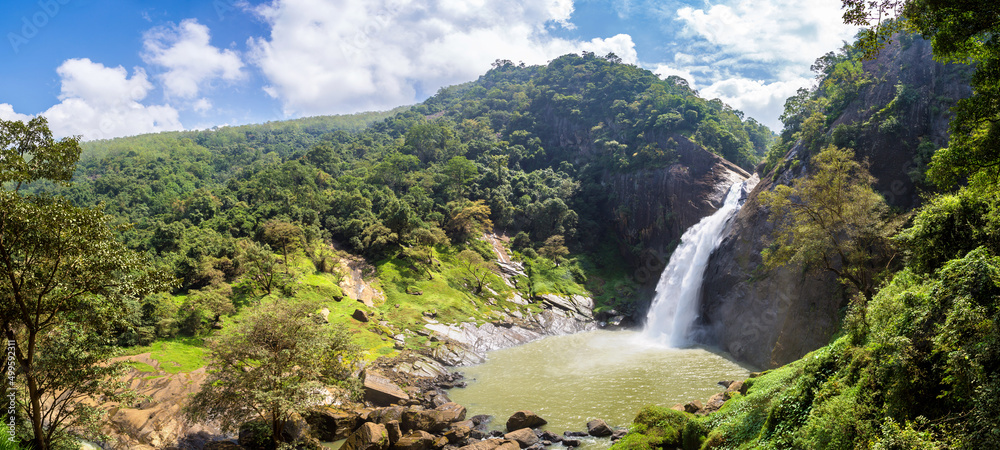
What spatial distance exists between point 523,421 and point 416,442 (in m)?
5.27

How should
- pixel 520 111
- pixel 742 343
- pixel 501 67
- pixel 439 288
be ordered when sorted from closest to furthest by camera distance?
pixel 742 343, pixel 439 288, pixel 520 111, pixel 501 67

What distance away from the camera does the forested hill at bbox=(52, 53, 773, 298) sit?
49.9 m

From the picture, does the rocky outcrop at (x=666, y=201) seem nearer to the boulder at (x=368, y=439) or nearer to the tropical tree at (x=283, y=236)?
the tropical tree at (x=283, y=236)

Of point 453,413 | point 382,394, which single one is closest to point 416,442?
point 453,413

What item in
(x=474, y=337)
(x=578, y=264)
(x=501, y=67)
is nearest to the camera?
(x=474, y=337)

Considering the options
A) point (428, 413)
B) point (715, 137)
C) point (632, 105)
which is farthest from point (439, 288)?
point (632, 105)

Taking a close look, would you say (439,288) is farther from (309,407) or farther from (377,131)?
(377,131)

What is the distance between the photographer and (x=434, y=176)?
7238 centimetres

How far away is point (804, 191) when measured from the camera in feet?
73.1

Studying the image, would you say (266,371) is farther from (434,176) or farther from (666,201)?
(434,176)

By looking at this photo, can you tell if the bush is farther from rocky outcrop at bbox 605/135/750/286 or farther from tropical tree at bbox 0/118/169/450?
rocky outcrop at bbox 605/135/750/286

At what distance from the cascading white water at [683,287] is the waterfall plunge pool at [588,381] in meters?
3.26

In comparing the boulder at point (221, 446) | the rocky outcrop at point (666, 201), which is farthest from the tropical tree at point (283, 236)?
the rocky outcrop at point (666, 201)

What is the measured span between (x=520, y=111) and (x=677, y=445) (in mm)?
99904
